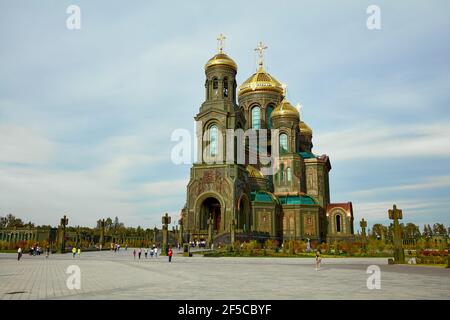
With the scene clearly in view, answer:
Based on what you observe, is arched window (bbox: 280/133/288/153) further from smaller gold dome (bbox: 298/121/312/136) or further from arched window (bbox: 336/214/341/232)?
arched window (bbox: 336/214/341/232)

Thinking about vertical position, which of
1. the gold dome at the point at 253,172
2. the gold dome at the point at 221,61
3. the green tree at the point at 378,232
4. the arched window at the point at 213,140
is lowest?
the green tree at the point at 378,232

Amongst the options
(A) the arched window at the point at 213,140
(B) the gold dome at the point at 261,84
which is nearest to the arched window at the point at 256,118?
(B) the gold dome at the point at 261,84

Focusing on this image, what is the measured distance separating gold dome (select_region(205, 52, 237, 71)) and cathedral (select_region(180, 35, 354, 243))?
0.48 ft

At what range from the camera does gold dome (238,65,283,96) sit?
65.8 m

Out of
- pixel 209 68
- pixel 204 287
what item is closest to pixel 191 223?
pixel 209 68

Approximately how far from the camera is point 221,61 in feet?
178

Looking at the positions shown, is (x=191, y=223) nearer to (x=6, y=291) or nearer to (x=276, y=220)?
(x=276, y=220)

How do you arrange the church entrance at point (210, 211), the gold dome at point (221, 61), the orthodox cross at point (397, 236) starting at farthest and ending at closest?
the gold dome at point (221, 61), the church entrance at point (210, 211), the orthodox cross at point (397, 236)

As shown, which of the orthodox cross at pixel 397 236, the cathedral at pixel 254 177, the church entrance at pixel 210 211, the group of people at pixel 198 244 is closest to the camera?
the orthodox cross at pixel 397 236

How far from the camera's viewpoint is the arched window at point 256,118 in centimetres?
6500

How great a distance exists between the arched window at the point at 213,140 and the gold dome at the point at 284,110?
1439cm

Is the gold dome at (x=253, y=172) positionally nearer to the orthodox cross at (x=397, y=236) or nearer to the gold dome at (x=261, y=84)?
the gold dome at (x=261, y=84)

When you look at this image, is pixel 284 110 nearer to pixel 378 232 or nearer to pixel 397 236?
pixel 397 236

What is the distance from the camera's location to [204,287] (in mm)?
11875
